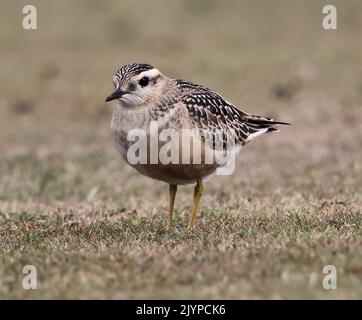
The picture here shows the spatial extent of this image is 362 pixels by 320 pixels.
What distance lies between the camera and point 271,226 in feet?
26.2

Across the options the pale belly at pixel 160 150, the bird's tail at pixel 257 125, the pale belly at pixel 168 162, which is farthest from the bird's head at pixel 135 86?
the bird's tail at pixel 257 125

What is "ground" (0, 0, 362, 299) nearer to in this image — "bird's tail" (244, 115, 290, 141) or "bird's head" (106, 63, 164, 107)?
"bird's tail" (244, 115, 290, 141)

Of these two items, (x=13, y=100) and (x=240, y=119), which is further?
(x=13, y=100)

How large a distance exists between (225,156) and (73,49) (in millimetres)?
15058

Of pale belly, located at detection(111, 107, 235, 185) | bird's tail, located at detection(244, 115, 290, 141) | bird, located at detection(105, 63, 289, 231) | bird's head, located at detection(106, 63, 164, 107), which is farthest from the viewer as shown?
bird's tail, located at detection(244, 115, 290, 141)

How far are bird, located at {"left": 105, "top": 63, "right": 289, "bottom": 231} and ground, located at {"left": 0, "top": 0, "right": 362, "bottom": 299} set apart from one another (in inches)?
24.3

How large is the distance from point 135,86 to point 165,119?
465 mm

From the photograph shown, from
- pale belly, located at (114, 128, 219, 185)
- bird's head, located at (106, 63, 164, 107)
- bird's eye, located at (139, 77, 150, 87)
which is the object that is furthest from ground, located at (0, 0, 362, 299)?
bird's eye, located at (139, 77, 150, 87)

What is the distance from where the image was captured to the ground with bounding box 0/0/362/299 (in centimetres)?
604

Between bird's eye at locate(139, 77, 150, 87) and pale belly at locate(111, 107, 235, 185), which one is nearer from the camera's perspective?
pale belly at locate(111, 107, 235, 185)

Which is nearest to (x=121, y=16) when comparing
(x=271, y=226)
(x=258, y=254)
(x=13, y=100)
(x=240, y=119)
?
(x=13, y=100)

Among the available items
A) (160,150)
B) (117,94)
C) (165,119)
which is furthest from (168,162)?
(117,94)

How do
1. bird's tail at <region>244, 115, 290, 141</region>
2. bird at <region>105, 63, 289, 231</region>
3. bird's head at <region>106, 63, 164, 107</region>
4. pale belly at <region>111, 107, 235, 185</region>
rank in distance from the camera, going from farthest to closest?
bird's tail at <region>244, 115, 290, 141</region>
bird's head at <region>106, 63, 164, 107</region>
bird at <region>105, 63, 289, 231</region>
pale belly at <region>111, 107, 235, 185</region>
